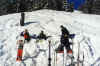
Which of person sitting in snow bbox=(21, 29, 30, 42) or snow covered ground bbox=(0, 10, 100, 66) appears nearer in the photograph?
snow covered ground bbox=(0, 10, 100, 66)

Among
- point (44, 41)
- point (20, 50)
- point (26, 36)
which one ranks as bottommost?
point (20, 50)

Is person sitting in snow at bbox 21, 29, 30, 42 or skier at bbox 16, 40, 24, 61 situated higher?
person sitting in snow at bbox 21, 29, 30, 42

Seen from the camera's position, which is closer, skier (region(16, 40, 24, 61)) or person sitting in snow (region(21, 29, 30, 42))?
skier (region(16, 40, 24, 61))

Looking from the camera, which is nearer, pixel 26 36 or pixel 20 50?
pixel 20 50

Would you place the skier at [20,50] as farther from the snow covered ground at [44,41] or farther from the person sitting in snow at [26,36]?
the person sitting in snow at [26,36]

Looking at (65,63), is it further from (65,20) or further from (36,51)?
(65,20)

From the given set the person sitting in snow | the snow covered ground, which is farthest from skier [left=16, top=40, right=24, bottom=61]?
the person sitting in snow

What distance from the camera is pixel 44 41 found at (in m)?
19.4

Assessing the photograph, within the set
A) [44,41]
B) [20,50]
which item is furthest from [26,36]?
[20,50]

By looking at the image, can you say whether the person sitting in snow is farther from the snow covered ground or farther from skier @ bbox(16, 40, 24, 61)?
skier @ bbox(16, 40, 24, 61)

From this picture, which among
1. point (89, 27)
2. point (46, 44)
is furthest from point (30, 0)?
point (46, 44)

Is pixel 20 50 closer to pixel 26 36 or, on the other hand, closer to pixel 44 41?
pixel 26 36

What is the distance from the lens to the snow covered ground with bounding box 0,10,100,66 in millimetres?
17766

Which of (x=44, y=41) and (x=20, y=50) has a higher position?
(x=44, y=41)
